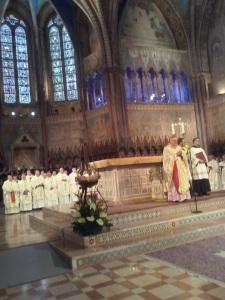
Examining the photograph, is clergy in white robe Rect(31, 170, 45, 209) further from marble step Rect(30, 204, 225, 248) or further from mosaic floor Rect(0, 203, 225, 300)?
mosaic floor Rect(0, 203, 225, 300)

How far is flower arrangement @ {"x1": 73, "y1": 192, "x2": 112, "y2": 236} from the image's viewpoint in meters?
6.51

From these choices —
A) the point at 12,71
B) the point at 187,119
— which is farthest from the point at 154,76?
the point at 12,71

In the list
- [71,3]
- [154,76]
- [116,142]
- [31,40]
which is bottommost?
[116,142]

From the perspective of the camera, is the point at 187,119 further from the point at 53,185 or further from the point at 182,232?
the point at 182,232

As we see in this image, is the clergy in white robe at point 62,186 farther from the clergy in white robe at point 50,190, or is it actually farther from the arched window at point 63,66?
the arched window at point 63,66

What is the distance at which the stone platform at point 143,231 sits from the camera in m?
6.12

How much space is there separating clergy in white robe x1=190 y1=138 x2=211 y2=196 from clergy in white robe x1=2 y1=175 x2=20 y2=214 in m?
9.48

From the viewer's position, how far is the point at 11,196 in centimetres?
1639

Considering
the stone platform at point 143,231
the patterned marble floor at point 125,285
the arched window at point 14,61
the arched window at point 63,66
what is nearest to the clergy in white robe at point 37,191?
the arched window at point 14,61

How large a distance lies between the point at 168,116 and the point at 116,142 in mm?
4518

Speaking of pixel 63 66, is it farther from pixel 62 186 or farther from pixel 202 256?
pixel 202 256

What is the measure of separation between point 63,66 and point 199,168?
16819 mm

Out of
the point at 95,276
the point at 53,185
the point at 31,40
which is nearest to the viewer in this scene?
the point at 95,276

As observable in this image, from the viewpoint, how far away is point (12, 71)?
77.0ft
